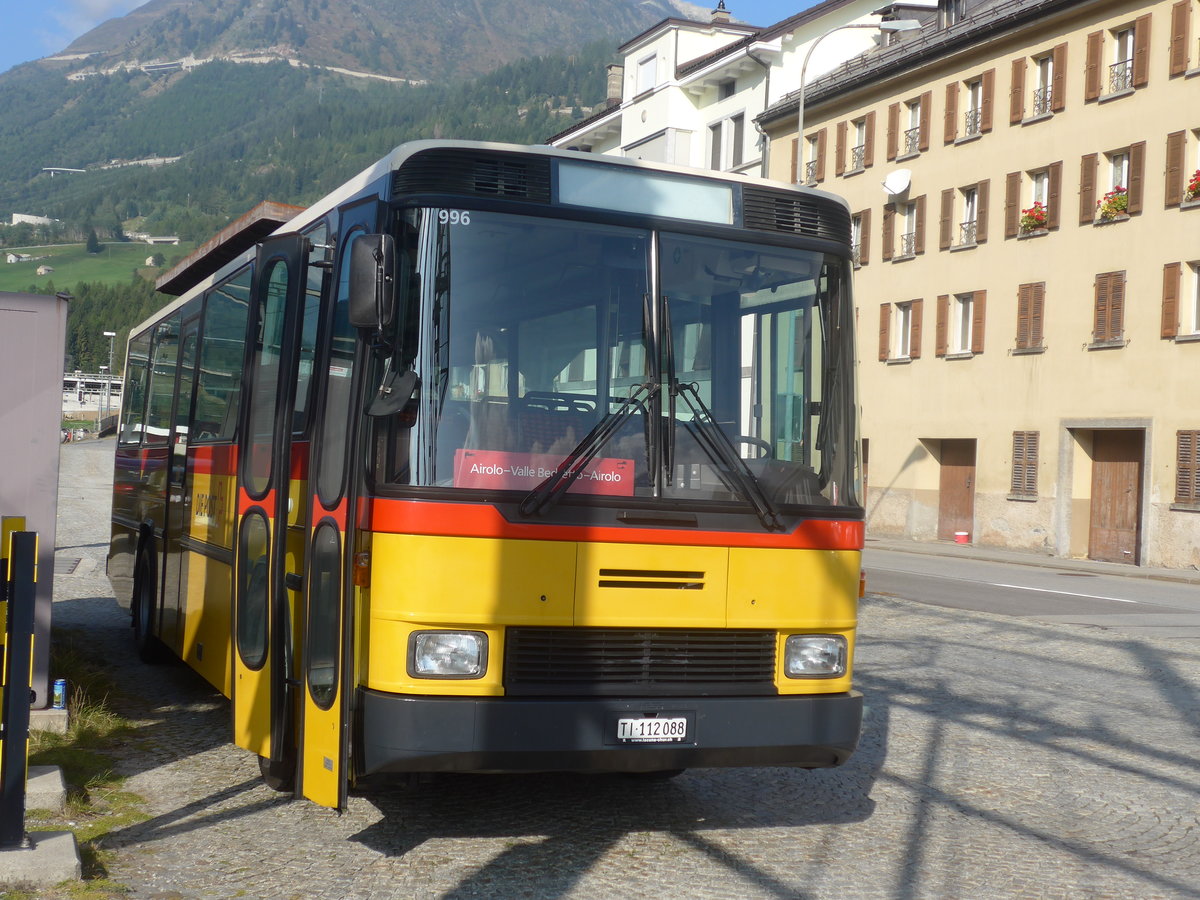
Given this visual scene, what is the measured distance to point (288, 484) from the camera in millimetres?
6816

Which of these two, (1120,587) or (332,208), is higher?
(332,208)

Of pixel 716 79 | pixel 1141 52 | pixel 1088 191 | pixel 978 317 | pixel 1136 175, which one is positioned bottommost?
pixel 978 317

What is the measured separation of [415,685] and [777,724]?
149 centimetres

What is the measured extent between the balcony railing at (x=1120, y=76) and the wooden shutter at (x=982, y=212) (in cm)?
452

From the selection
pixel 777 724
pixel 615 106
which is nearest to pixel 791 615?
pixel 777 724

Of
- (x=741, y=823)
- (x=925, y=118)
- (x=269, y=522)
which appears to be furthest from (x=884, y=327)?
(x=269, y=522)

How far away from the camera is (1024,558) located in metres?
33.1

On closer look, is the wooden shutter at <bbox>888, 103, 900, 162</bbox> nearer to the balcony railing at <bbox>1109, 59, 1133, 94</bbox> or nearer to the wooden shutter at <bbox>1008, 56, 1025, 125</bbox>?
the wooden shutter at <bbox>1008, 56, 1025, 125</bbox>

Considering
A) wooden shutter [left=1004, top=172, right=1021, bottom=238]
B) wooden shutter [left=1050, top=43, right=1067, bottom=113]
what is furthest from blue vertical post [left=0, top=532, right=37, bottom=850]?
wooden shutter [left=1004, top=172, right=1021, bottom=238]

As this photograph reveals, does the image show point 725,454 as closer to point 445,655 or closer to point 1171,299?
point 445,655

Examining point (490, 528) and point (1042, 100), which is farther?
point (1042, 100)

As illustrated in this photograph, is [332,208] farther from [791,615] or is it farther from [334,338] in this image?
[791,615]

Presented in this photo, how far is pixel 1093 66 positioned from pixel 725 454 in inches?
1210

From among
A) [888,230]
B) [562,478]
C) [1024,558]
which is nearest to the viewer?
[562,478]
